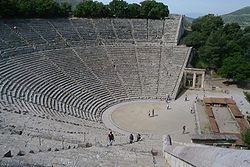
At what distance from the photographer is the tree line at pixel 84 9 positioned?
46.9 meters

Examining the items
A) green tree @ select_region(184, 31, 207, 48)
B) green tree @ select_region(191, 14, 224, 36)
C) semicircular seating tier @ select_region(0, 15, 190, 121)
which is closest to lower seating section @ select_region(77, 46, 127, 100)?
semicircular seating tier @ select_region(0, 15, 190, 121)

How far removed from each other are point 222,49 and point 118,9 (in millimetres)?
17775

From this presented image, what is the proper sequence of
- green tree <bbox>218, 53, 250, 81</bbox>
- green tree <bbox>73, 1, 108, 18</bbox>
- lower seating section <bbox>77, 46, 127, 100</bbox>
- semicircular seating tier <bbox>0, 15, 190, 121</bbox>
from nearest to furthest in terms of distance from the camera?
semicircular seating tier <bbox>0, 15, 190, 121</bbox>
lower seating section <bbox>77, 46, 127, 100</bbox>
green tree <bbox>218, 53, 250, 81</bbox>
green tree <bbox>73, 1, 108, 18</bbox>

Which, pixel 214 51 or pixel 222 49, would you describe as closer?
pixel 214 51

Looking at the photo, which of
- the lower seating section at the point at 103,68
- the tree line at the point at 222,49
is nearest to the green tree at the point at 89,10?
the lower seating section at the point at 103,68

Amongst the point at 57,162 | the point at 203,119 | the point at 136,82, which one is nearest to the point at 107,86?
the point at 136,82

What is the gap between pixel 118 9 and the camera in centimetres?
5603

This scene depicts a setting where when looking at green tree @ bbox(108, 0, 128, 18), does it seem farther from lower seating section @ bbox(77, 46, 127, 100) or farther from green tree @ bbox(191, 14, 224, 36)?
green tree @ bbox(191, 14, 224, 36)

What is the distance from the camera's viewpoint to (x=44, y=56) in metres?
40.5

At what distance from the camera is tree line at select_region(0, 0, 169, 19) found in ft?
154

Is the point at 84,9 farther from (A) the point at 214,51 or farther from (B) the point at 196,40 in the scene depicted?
(A) the point at 214,51

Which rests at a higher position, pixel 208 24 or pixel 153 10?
pixel 153 10

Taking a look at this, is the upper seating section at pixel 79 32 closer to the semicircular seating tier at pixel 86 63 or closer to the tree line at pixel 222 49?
the semicircular seating tier at pixel 86 63

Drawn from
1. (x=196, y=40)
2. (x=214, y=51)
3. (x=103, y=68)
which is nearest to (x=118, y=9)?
(x=196, y=40)
